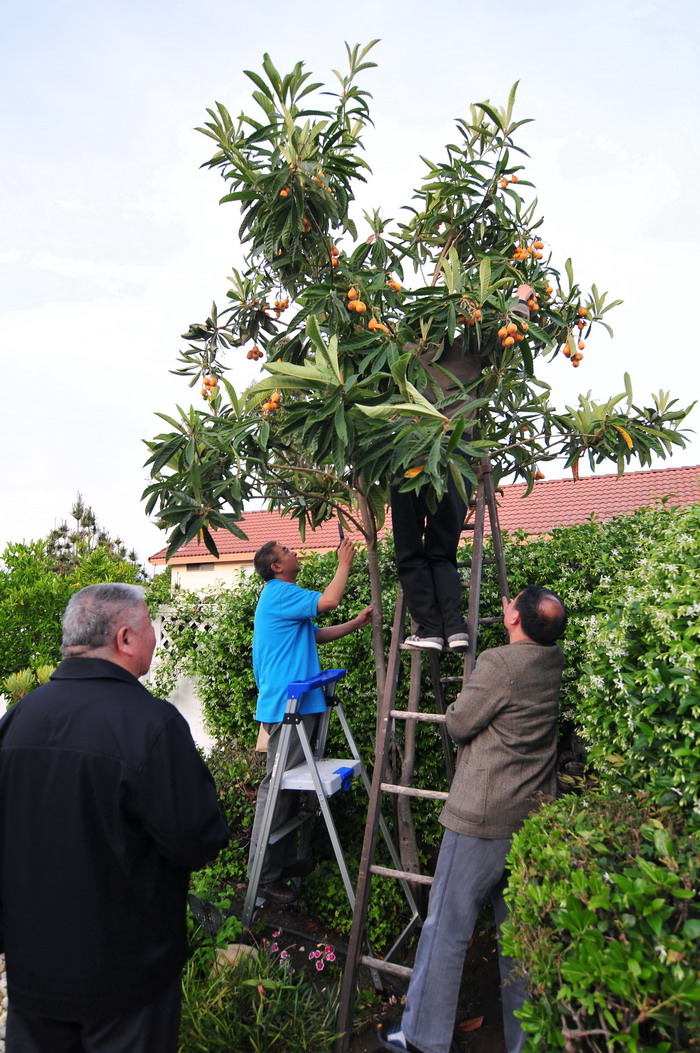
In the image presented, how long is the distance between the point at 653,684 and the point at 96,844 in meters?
1.81

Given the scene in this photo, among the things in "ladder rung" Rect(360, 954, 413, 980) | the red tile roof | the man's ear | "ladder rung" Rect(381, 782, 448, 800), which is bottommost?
"ladder rung" Rect(360, 954, 413, 980)

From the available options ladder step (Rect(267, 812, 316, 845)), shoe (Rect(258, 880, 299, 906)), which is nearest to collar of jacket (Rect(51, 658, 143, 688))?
ladder step (Rect(267, 812, 316, 845))

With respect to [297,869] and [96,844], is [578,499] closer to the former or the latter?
[297,869]

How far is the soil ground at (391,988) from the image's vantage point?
3.38 meters


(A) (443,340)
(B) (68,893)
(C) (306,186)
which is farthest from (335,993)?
(C) (306,186)

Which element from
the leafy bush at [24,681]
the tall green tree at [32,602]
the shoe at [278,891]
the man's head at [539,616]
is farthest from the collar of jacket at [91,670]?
the tall green tree at [32,602]

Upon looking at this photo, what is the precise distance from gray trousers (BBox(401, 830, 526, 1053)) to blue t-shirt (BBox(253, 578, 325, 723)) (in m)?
1.35

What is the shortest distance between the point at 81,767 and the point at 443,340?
A: 254 cm

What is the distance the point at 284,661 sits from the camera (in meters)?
4.22

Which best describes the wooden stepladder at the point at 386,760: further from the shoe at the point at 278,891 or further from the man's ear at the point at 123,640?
the man's ear at the point at 123,640

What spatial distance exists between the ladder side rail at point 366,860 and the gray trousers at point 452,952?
1.36 feet

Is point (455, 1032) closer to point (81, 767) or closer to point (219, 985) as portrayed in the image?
point (219, 985)

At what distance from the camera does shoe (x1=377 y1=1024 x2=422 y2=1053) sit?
3.08 metres

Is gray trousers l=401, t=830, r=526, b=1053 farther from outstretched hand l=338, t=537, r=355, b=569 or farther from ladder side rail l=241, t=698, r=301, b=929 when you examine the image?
outstretched hand l=338, t=537, r=355, b=569
